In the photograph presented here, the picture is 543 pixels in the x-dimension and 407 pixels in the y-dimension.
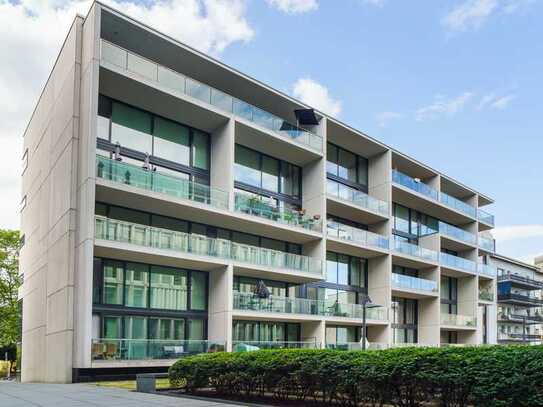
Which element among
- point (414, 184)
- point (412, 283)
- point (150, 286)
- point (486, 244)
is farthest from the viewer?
point (486, 244)

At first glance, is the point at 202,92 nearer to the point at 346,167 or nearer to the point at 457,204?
the point at 346,167

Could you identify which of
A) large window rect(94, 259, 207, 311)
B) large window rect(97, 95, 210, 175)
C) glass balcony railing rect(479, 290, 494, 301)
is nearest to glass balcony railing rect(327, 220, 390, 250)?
large window rect(97, 95, 210, 175)

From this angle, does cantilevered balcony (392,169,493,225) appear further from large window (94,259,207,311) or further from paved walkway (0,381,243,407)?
Answer: paved walkway (0,381,243,407)

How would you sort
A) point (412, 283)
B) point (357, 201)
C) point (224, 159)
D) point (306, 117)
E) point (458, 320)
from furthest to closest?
1. point (458, 320)
2. point (412, 283)
3. point (357, 201)
4. point (306, 117)
5. point (224, 159)

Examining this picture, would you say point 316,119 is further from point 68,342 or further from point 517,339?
point 517,339

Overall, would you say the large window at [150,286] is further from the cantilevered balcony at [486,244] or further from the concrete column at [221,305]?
the cantilevered balcony at [486,244]

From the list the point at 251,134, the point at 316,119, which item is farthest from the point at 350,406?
the point at 316,119

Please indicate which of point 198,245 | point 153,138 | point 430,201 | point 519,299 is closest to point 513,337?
point 519,299

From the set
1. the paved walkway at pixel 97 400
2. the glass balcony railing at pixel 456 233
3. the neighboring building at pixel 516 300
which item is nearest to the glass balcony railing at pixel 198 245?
the paved walkway at pixel 97 400

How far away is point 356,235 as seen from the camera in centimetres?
3675

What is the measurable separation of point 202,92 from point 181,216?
240 inches

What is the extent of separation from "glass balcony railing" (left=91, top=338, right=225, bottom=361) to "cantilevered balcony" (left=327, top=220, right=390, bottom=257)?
1090 cm

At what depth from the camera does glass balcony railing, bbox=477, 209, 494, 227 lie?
51.7 m

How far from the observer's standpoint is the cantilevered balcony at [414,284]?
1576 inches
